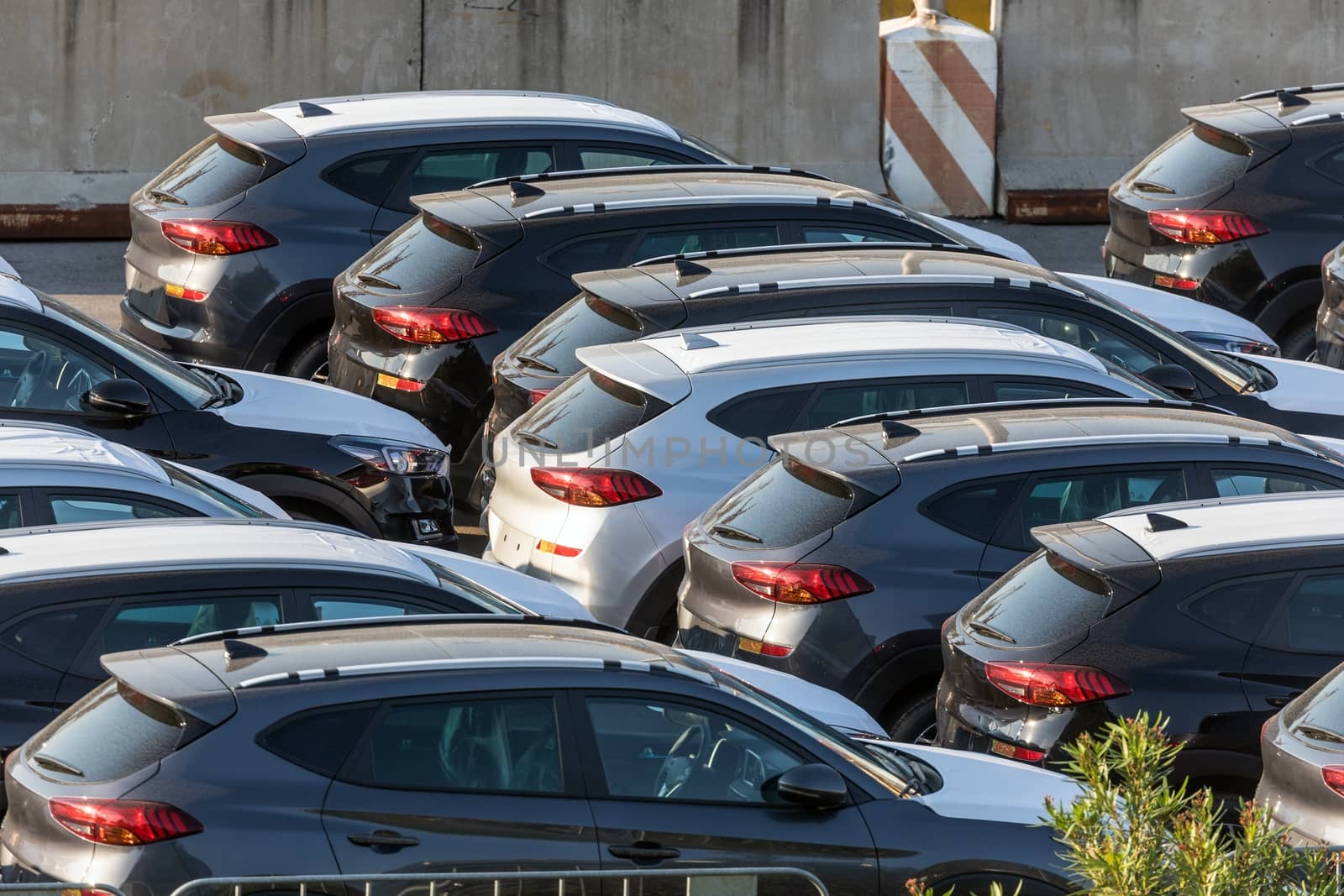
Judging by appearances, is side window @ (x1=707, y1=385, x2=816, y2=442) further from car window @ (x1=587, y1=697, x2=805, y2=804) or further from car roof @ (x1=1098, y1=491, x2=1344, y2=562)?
car window @ (x1=587, y1=697, x2=805, y2=804)

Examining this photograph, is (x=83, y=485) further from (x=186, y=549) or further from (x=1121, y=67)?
(x=1121, y=67)

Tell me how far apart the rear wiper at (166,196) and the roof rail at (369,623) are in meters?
5.68

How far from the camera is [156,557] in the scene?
696 cm

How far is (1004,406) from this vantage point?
8.79m

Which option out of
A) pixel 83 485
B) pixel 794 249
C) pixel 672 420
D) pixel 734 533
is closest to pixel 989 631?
pixel 734 533

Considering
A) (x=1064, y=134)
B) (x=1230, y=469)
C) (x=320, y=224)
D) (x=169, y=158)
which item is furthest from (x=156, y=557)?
(x=1064, y=134)

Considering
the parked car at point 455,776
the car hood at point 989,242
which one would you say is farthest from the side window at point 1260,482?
the car hood at point 989,242

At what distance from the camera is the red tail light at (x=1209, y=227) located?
12664mm

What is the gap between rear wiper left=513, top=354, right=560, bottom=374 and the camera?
999 centimetres

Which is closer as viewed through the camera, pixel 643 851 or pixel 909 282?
pixel 643 851

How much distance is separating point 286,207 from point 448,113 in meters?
1.43

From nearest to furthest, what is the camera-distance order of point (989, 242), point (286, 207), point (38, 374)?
point (38, 374)
point (286, 207)
point (989, 242)

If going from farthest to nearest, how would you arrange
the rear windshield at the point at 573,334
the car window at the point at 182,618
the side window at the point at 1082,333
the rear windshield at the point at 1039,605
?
the side window at the point at 1082,333 → the rear windshield at the point at 573,334 → the rear windshield at the point at 1039,605 → the car window at the point at 182,618

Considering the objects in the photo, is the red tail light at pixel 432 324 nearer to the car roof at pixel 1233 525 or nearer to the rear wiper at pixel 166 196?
the rear wiper at pixel 166 196
